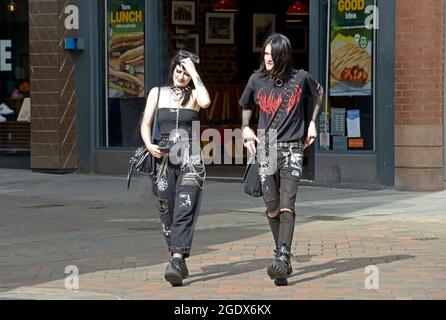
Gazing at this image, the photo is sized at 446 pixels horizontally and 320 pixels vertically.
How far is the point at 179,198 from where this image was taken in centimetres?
868

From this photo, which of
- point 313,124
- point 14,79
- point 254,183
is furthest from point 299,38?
point 254,183

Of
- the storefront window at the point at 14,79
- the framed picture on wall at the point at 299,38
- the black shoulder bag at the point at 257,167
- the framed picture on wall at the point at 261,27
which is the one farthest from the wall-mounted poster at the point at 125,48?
the black shoulder bag at the point at 257,167

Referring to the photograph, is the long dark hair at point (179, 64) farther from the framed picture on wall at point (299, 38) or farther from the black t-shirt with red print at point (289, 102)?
the framed picture on wall at point (299, 38)

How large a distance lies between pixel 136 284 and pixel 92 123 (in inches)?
426

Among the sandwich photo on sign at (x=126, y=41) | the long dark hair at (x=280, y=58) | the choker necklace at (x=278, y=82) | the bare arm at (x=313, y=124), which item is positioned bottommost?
the bare arm at (x=313, y=124)

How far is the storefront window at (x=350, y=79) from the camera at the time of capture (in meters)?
16.5

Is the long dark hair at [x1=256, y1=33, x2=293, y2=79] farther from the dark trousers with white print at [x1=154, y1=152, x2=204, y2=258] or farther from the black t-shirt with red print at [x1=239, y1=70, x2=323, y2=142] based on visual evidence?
the dark trousers with white print at [x1=154, y1=152, x2=204, y2=258]

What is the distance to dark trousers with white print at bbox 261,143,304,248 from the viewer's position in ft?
28.3

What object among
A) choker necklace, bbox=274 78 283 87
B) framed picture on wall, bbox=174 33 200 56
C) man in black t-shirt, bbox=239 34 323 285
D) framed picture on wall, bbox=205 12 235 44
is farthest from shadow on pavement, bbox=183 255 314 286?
framed picture on wall, bbox=205 12 235 44

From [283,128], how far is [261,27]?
41.2ft

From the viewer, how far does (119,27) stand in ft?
62.7

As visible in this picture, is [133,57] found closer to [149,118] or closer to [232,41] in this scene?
[232,41]

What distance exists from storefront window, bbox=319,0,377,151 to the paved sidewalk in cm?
98
